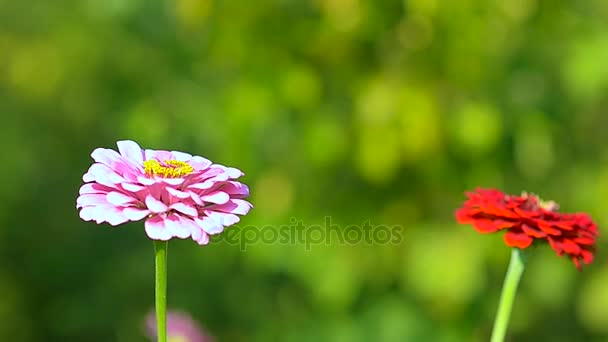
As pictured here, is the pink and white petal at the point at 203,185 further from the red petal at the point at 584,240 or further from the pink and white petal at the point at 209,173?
the red petal at the point at 584,240

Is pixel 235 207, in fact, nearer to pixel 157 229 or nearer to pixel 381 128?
pixel 157 229

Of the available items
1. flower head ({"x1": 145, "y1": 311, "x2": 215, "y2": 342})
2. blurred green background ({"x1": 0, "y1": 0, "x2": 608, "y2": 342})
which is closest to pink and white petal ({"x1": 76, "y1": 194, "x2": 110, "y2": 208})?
flower head ({"x1": 145, "y1": 311, "x2": 215, "y2": 342})

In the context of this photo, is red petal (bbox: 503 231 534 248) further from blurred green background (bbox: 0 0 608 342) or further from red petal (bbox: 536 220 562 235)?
blurred green background (bbox: 0 0 608 342)

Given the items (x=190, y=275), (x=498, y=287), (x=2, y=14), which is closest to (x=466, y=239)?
(x=498, y=287)

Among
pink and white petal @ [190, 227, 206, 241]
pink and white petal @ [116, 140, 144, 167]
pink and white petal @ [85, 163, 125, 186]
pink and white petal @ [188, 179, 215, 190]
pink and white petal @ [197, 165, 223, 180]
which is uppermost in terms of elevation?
pink and white petal @ [116, 140, 144, 167]

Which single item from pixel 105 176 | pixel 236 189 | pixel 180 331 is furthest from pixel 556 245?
pixel 180 331

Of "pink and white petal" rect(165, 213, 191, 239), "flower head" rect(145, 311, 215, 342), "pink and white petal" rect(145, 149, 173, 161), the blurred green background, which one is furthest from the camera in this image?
the blurred green background

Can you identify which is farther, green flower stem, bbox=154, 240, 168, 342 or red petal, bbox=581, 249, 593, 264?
red petal, bbox=581, 249, 593, 264

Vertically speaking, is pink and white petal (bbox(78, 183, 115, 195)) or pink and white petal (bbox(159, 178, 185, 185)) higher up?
pink and white petal (bbox(78, 183, 115, 195))

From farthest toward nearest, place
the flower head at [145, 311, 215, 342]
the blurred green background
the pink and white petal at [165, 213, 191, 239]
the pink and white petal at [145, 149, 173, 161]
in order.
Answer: the blurred green background
the flower head at [145, 311, 215, 342]
the pink and white petal at [145, 149, 173, 161]
the pink and white petal at [165, 213, 191, 239]

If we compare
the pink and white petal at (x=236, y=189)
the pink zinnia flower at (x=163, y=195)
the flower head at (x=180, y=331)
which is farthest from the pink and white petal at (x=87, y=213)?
the flower head at (x=180, y=331)
